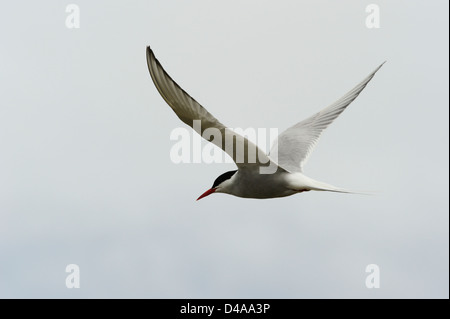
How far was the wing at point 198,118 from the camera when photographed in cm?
682

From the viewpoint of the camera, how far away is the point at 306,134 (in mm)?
9516

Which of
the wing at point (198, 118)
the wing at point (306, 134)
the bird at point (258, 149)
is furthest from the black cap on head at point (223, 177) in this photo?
the wing at point (306, 134)

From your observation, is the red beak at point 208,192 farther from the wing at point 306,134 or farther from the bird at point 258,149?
the wing at point 306,134

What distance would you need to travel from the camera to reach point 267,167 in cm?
797

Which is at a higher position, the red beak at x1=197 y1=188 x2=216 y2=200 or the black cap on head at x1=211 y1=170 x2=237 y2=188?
the black cap on head at x1=211 y1=170 x2=237 y2=188

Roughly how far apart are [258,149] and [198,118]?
793 mm

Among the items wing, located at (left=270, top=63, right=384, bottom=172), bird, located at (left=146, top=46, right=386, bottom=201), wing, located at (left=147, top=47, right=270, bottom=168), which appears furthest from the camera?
wing, located at (left=270, top=63, right=384, bottom=172)

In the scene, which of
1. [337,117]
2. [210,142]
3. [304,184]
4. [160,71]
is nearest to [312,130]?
[337,117]

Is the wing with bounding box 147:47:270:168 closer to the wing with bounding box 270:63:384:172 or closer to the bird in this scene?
the bird

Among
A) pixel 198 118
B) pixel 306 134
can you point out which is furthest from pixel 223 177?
pixel 306 134

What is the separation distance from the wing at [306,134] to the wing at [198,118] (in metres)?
1.34

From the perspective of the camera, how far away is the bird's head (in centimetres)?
827

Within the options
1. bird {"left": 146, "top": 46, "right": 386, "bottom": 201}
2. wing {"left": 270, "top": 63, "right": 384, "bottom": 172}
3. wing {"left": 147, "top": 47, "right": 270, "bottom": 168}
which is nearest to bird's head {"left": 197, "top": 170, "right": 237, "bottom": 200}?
bird {"left": 146, "top": 46, "right": 386, "bottom": 201}

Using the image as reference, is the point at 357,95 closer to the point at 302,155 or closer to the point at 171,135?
the point at 302,155
